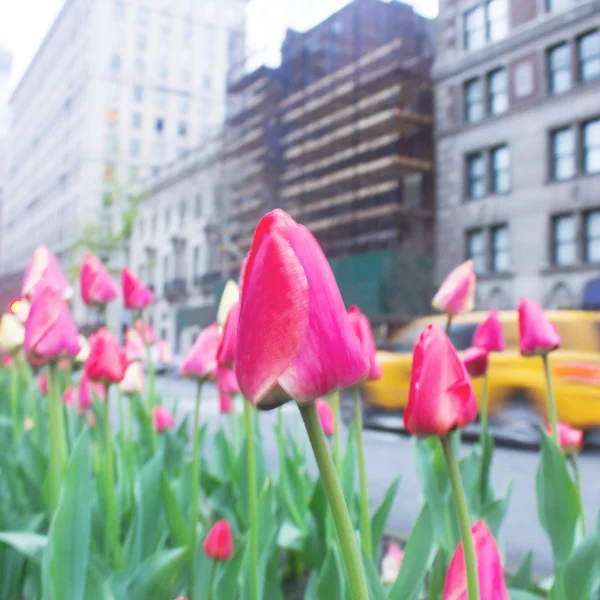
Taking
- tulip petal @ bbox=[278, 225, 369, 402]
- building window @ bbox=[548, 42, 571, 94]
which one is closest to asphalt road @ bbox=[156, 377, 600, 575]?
tulip petal @ bbox=[278, 225, 369, 402]

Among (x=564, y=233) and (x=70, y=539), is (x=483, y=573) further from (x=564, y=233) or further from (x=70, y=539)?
(x=564, y=233)

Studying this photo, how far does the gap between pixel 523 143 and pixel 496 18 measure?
0.46m

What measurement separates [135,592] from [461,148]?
2.47m

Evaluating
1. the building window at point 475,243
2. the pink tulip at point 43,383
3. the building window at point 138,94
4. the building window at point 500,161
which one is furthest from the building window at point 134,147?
the pink tulip at point 43,383

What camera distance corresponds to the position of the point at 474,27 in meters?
2.01

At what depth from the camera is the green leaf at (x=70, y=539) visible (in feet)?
1.58

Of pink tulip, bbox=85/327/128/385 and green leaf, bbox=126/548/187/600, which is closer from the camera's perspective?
green leaf, bbox=126/548/187/600

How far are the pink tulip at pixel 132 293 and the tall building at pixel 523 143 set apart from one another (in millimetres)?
1027

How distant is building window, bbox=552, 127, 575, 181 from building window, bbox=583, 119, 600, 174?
2.9 inches

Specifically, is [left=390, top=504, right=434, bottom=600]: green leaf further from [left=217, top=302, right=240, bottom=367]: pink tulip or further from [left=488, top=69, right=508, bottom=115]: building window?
[left=488, top=69, right=508, bottom=115]: building window

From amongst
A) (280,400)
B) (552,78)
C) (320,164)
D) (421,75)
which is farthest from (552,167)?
(280,400)

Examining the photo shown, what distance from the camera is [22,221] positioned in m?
4.47

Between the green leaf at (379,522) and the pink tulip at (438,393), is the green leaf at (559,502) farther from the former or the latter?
the pink tulip at (438,393)

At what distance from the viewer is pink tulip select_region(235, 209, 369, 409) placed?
23cm
